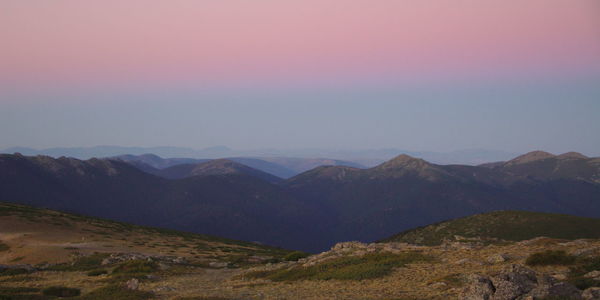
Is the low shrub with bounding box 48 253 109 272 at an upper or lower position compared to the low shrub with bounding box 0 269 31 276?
lower

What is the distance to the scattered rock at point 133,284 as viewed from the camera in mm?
25431

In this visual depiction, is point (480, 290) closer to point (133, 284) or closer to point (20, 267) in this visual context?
point (133, 284)

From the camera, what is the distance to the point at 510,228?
221 feet

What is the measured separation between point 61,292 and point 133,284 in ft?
13.1

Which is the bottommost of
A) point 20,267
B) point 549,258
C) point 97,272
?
point 20,267

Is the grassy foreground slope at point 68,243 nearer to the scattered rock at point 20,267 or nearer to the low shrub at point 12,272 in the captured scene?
the scattered rock at point 20,267

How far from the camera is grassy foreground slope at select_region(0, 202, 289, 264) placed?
44688 mm

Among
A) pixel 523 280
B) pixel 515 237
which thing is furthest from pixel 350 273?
pixel 515 237

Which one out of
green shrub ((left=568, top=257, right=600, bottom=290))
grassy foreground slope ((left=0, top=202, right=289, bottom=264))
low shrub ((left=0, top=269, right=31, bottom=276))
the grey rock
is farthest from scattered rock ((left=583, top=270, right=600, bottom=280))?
low shrub ((left=0, top=269, right=31, bottom=276))

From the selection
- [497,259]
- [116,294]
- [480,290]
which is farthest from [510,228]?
[116,294]

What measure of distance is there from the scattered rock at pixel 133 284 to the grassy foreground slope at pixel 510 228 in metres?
49.1

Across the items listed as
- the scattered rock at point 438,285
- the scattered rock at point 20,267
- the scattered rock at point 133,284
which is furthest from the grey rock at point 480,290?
the scattered rock at point 20,267

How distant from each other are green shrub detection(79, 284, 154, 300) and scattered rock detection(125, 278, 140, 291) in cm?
45

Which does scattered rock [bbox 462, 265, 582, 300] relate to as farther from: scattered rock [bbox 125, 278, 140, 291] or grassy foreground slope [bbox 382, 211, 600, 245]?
grassy foreground slope [bbox 382, 211, 600, 245]
